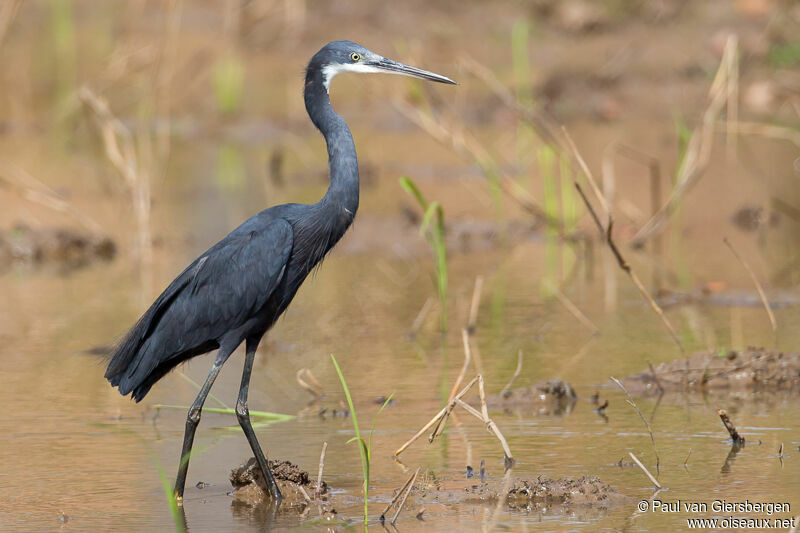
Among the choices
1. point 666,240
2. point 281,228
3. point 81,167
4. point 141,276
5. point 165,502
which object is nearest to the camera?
point 165,502

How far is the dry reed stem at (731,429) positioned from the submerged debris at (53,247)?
7248 mm

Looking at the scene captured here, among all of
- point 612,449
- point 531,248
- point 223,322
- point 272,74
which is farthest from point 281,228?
point 272,74

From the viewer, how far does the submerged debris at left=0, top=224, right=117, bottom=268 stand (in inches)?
466

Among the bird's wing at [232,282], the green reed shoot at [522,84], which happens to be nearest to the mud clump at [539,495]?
the bird's wing at [232,282]

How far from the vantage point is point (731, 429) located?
5852 mm

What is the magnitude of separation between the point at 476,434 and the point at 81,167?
36.8 feet

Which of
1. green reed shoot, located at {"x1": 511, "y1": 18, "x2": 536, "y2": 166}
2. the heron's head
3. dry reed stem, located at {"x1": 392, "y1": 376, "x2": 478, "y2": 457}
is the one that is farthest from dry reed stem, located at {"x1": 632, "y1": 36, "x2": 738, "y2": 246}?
dry reed stem, located at {"x1": 392, "y1": 376, "x2": 478, "y2": 457}

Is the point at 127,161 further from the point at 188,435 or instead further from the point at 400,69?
the point at 188,435

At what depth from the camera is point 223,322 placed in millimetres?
5930

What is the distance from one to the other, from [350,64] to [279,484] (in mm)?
2080

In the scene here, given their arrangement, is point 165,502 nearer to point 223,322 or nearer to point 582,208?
point 223,322

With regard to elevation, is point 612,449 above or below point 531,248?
below

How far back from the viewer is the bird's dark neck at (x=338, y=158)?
19.9 feet

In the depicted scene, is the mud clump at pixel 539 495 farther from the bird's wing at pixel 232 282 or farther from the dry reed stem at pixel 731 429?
the bird's wing at pixel 232 282
